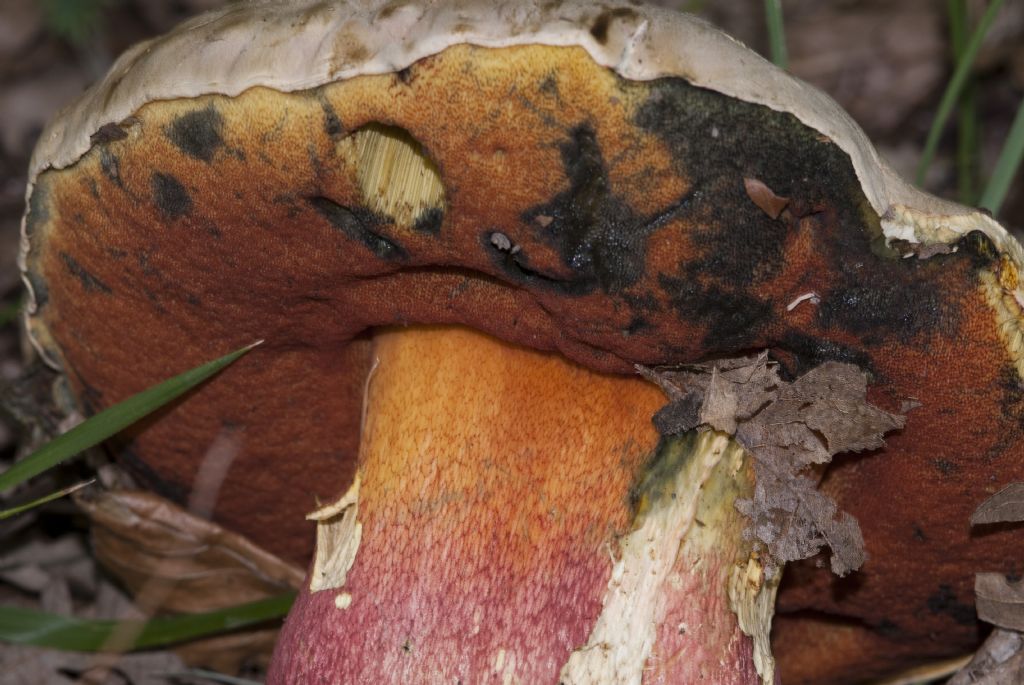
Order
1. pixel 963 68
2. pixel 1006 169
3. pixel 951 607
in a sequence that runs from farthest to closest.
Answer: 1. pixel 963 68
2. pixel 1006 169
3. pixel 951 607

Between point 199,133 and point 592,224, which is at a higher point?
point 199,133

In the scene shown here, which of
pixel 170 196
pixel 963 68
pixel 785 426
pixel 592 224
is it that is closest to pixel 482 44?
pixel 592 224

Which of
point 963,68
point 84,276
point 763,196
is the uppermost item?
point 84,276

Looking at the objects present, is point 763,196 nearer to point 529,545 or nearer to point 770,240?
point 770,240

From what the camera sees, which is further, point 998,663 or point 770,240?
point 998,663

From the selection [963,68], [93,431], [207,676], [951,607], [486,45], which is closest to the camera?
[486,45]

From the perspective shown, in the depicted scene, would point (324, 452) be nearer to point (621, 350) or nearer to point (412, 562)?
point (412, 562)

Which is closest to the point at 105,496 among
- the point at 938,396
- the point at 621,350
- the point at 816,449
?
the point at 621,350
